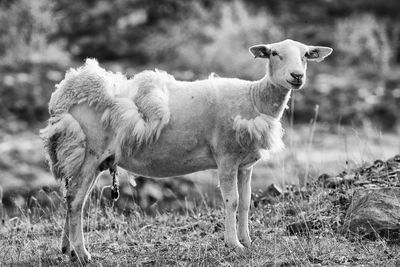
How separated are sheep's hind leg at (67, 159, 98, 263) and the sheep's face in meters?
1.75

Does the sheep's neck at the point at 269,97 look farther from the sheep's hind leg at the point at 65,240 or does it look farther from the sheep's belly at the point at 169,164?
the sheep's hind leg at the point at 65,240

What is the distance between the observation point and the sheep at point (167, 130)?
251 inches

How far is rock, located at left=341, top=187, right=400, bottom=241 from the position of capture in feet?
22.1

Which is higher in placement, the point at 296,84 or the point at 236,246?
the point at 296,84

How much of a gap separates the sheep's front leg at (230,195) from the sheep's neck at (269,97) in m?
0.58

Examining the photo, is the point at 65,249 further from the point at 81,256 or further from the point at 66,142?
the point at 66,142

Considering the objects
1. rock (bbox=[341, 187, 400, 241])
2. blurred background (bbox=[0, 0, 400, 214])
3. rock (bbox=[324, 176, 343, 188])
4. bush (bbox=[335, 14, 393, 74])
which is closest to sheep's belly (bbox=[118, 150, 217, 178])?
rock (bbox=[341, 187, 400, 241])

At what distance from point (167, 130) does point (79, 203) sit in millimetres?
998

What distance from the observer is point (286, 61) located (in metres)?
6.21

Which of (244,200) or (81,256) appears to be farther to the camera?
(244,200)

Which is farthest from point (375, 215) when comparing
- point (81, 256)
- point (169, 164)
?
point (81, 256)

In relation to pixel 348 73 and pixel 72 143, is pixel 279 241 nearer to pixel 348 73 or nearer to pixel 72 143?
pixel 72 143

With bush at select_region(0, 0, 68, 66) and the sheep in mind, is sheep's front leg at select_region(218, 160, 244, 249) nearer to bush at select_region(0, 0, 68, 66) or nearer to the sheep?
the sheep

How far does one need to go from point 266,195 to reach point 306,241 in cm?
230
